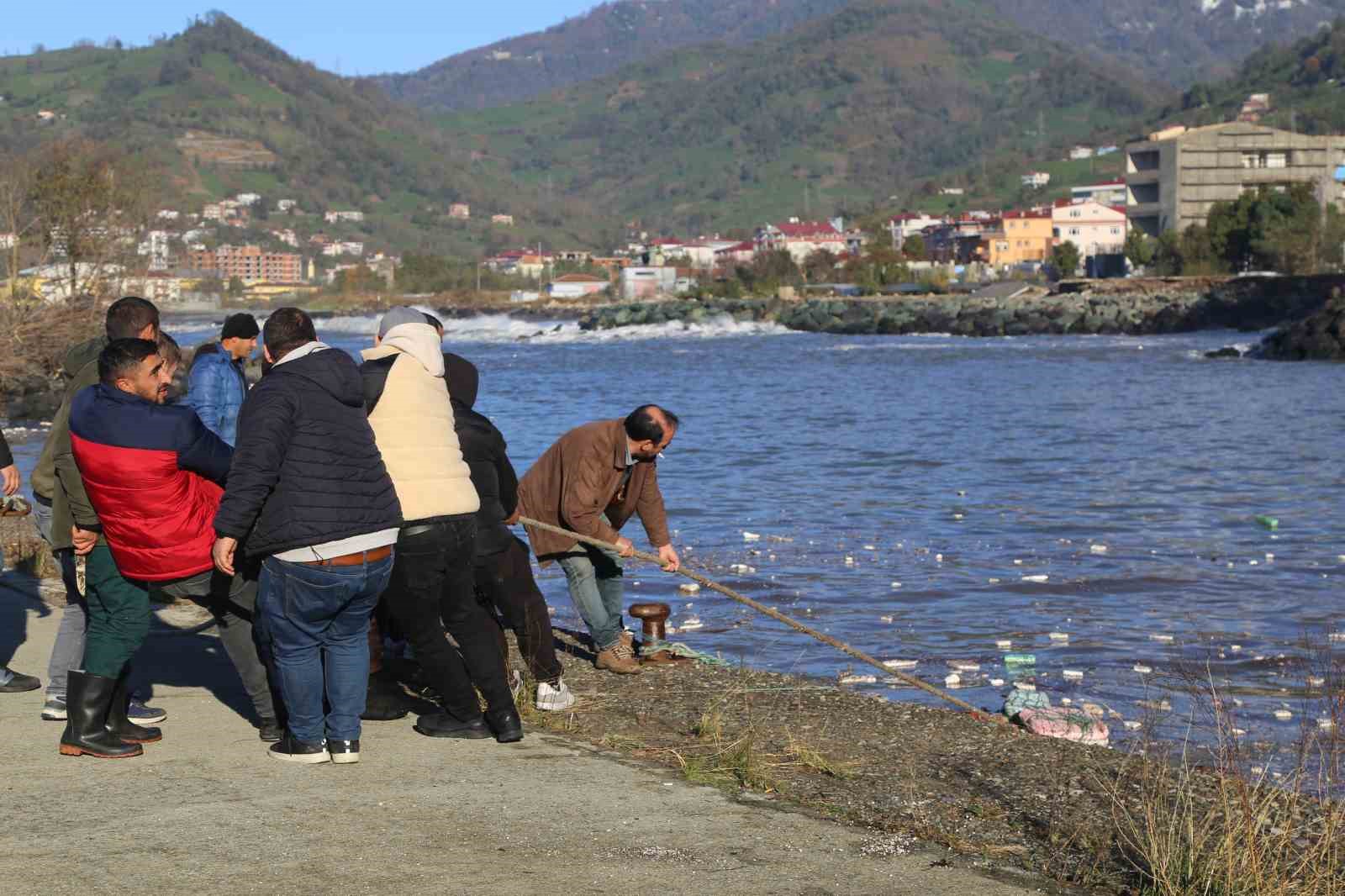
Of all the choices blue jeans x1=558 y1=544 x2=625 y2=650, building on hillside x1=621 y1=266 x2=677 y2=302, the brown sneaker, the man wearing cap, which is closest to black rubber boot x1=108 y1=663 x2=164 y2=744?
the man wearing cap

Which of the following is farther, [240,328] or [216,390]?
[216,390]

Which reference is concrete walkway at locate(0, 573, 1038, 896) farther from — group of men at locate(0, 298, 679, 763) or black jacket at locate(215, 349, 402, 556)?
black jacket at locate(215, 349, 402, 556)

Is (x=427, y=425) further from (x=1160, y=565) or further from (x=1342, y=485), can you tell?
(x=1342, y=485)

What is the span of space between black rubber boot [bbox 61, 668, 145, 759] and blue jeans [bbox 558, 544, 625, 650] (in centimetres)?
264

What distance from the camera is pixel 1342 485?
65.5 feet

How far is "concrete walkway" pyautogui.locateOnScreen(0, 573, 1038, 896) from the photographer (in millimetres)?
4691

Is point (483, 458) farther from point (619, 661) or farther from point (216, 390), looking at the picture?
point (216, 390)

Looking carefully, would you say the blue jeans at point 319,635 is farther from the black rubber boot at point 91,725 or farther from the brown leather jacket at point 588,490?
the brown leather jacket at point 588,490

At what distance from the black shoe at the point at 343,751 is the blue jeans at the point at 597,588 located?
7.44ft

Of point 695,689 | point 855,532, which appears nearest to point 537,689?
point 695,689

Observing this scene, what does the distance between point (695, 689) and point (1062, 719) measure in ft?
5.83

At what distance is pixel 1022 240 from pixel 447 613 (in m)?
152

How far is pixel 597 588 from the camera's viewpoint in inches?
327

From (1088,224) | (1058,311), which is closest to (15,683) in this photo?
(1058,311)
